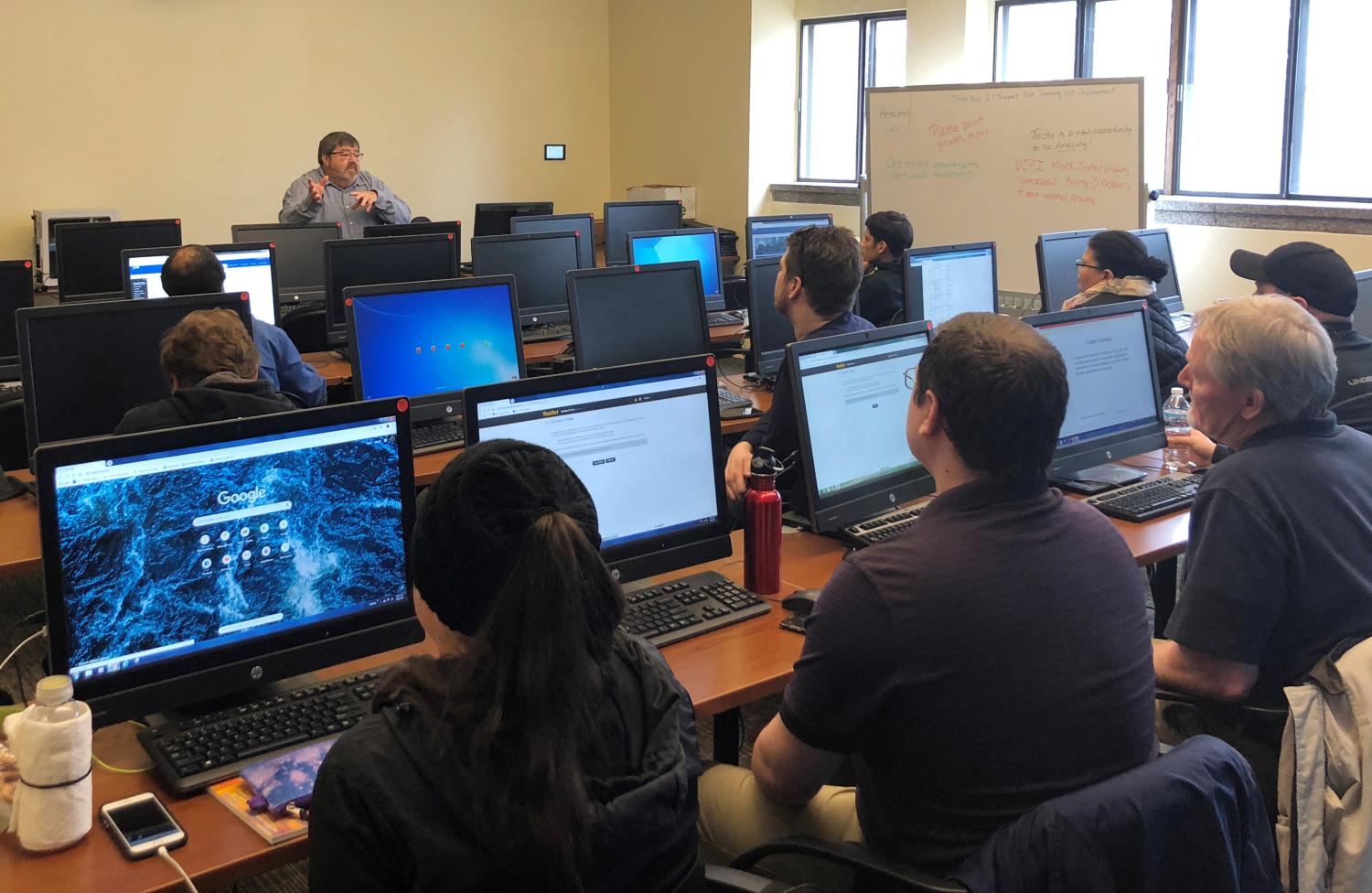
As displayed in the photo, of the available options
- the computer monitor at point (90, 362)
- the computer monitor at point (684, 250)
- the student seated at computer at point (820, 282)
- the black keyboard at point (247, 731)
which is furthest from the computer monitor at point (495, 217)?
the black keyboard at point (247, 731)

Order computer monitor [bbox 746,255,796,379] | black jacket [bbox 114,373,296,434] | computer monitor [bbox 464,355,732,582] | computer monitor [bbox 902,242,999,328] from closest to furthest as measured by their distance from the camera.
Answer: computer monitor [bbox 464,355,732,582] < black jacket [bbox 114,373,296,434] < computer monitor [bbox 902,242,999,328] < computer monitor [bbox 746,255,796,379]

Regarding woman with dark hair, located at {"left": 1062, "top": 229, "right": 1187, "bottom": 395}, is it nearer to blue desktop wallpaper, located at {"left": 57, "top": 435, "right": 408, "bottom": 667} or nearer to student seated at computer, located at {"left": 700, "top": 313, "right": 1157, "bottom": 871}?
student seated at computer, located at {"left": 700, "top": 313, "right": 1157, "bottom": 871}

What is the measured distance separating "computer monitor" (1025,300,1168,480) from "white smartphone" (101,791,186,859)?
218 centimetres

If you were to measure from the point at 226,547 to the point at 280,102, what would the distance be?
7237mm

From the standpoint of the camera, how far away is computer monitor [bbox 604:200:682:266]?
6.10 m

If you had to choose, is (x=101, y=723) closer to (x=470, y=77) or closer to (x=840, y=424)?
(x=840, y=424)

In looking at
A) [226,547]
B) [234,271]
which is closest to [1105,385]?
[226,547]

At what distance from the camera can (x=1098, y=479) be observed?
10.5 feet

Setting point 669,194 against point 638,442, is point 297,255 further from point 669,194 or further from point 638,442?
point 669,194

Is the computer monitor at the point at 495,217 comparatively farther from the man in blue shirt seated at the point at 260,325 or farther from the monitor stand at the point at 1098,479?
the monitor stand at the point at 1098,479

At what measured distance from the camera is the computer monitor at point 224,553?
5.22 feet

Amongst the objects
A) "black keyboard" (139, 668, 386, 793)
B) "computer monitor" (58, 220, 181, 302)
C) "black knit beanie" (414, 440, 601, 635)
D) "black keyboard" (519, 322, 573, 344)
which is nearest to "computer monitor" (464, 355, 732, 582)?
"black keyboard" (139, 668, 386, 793)

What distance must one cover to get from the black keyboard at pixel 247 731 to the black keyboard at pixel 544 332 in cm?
346

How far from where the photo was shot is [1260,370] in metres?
2.14
